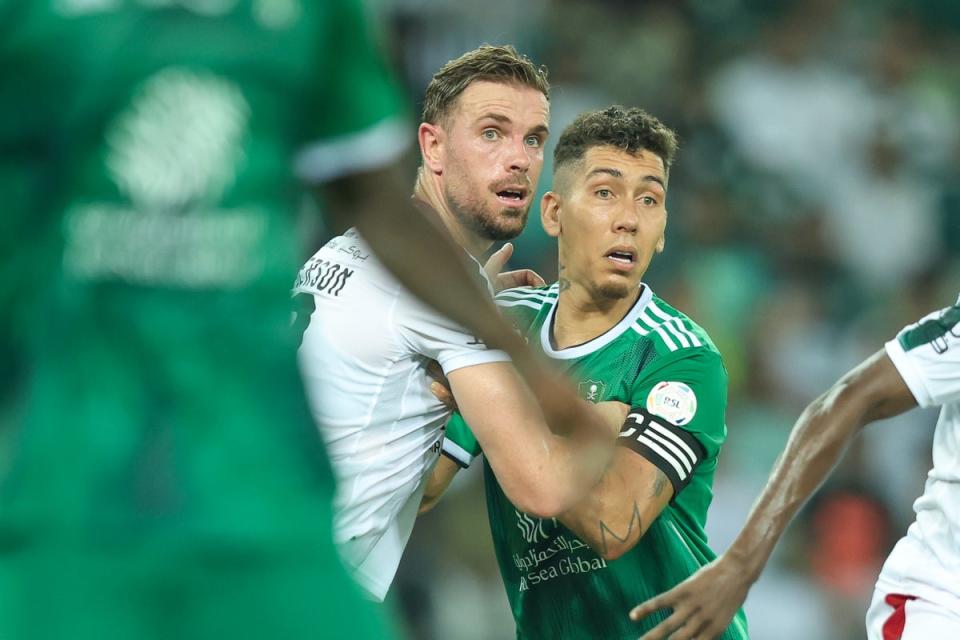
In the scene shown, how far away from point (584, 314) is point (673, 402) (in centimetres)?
55

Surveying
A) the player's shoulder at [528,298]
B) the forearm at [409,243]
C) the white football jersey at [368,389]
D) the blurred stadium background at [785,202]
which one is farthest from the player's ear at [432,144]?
the blurred stadium background at [785,202]

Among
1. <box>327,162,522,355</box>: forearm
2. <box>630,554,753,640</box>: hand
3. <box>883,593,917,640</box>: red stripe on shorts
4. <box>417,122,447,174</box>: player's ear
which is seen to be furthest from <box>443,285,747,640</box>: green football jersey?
<box>327,162,522,355</box>: forearm

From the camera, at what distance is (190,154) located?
200 cm

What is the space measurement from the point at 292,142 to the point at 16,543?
66 centimetres

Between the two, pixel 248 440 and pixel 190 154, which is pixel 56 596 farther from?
pixel 190 154

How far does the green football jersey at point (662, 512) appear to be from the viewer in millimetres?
4262

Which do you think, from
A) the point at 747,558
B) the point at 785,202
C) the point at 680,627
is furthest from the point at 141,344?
the point at 785,202

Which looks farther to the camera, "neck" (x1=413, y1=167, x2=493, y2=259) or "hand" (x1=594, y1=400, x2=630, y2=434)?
"neck" (x1=413, y1=167, x2=493, y2=259)

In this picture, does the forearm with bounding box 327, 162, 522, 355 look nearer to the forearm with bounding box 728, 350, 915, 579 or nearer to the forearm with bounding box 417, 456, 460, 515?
Answer: the forearm with bounding box 728, 350, 915, 579

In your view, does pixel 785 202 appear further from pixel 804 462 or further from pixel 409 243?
pixel 409 243

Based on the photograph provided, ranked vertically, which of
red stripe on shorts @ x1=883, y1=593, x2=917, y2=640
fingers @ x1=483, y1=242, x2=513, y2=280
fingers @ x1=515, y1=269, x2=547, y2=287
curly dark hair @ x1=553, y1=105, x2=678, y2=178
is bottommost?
red stripe on shorts @ x1=883, y1=593, x2=917, y2=640

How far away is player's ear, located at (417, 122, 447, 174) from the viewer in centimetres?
471

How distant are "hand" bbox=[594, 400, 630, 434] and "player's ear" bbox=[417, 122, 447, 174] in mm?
943

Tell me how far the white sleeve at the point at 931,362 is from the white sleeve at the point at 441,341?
1.15m
